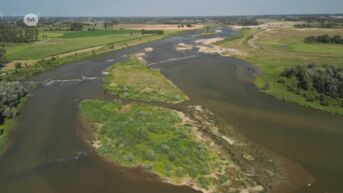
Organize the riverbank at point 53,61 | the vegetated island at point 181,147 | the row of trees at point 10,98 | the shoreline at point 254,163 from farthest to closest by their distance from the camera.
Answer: the riverbank at point 53,61
the row of trees at point 10,98
the vegetated island at point 181,147
the shoreline at point 254,163

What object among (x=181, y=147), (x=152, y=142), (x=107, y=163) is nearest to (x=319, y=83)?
(x=181, y=147)

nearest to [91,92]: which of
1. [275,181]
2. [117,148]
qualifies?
[117,148]

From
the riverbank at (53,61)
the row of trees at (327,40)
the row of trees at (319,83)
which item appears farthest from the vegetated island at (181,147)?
the row of trees at (327,40)

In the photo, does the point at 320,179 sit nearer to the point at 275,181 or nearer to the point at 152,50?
the point at 275,181

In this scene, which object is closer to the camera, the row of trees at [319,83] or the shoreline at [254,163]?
the shoreline at [254,163]

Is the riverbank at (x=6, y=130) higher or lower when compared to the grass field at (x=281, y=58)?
lower

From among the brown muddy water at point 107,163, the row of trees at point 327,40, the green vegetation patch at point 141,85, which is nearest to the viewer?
the brown muddy water at point 107,163

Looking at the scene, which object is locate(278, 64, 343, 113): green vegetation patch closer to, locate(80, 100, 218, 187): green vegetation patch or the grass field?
the grass field

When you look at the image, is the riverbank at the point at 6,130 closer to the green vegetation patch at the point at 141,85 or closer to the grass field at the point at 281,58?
the green vegetation patch at the point at 141,85

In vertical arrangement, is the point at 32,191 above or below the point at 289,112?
below
